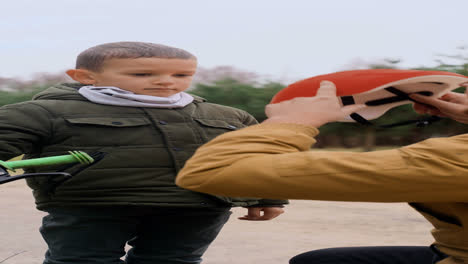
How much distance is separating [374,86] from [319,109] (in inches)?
4.9

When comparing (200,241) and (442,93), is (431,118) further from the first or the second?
(200,241)

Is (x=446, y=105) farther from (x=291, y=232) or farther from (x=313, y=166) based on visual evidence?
(x=291, y=232)

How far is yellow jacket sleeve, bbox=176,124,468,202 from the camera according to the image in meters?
1.37

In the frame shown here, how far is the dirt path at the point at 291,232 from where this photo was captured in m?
5.32

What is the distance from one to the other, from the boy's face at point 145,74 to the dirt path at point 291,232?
2.68 meters

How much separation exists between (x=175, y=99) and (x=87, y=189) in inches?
19.1

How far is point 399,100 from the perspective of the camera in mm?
1555

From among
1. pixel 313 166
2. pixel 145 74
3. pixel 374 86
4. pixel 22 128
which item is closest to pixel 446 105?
pixel 374 86

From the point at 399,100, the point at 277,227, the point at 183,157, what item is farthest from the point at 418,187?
the point at 277,227

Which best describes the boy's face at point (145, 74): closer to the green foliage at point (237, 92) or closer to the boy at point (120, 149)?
the boy at point (120, 149)

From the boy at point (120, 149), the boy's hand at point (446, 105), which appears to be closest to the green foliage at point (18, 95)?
the boy at point (120, 149)

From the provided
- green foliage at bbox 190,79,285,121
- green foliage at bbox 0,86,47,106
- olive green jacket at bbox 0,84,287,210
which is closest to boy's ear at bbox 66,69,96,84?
olive green jacket at bbox 0,84,287,210

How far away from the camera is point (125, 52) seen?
8.48ft

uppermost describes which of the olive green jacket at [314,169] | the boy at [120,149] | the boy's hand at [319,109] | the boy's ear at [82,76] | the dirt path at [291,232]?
the boy's hand at [319,109]
